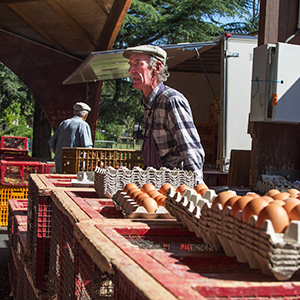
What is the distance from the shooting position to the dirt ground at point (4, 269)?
5.02 meters

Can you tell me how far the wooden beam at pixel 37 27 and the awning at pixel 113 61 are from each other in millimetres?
1947

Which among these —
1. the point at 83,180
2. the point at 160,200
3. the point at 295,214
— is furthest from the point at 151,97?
the point at 295,214

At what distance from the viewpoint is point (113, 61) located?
34.0 feet

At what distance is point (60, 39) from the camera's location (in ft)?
46.6

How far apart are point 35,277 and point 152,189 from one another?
1324 millimetres

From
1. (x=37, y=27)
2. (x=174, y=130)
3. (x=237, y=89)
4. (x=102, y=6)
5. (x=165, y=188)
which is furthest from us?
(x=37, y=27)

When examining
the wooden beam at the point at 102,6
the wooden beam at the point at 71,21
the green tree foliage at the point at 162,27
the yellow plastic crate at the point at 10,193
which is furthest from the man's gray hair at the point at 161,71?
the green tree foliage at the point at 162,27

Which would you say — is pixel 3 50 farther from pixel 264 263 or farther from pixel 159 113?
pixel 264 263

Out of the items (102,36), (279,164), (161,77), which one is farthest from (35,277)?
(102,36)

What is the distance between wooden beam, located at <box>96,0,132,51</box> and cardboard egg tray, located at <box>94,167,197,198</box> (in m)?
9.53

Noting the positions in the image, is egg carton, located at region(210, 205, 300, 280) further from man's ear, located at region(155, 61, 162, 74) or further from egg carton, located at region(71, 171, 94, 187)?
man's ear, located at region(155, 61, 162, 74)

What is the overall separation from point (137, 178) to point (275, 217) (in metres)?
1.50

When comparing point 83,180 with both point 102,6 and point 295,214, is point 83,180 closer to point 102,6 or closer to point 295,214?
point 295,214

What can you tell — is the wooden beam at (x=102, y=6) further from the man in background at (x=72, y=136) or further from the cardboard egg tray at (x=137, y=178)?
the cardboard egg tray at (x=137, y=178)
